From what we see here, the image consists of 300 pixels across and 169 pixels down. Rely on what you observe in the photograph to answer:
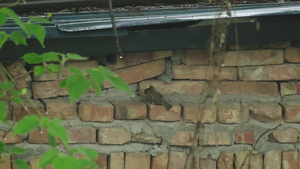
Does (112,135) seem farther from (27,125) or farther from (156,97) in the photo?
(27,125)

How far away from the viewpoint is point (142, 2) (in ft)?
10.7

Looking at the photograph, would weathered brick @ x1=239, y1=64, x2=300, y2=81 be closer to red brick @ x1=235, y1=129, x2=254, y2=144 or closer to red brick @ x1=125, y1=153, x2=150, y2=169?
red brick @ x1=235, y1=129, x2=254, y2=144

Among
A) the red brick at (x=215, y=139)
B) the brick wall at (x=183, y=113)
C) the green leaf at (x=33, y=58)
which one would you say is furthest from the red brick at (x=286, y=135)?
the green leaf at (x=33, y=58)

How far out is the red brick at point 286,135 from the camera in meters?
2.96

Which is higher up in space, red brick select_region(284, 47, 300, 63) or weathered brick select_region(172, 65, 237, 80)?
red brick select_region(284, 47, 300, 63)

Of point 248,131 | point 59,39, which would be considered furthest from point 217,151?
point 59,39

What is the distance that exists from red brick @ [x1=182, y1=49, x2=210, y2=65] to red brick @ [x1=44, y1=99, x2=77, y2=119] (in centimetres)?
58

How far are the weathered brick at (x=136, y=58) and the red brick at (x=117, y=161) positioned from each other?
0.41 metres

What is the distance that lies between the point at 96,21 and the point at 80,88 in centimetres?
79

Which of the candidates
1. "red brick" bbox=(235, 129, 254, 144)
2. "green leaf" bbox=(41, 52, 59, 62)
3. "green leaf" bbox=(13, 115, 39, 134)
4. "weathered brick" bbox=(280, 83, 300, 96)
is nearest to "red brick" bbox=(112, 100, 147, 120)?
"red brick" bbox=(235, 129, 254, 144)

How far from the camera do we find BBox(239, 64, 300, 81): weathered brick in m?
2.94

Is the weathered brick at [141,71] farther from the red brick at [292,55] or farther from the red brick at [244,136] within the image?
the red brick at [292,55]

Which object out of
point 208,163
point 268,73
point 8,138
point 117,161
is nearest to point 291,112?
point 268,73

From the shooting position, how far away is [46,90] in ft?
9.13
